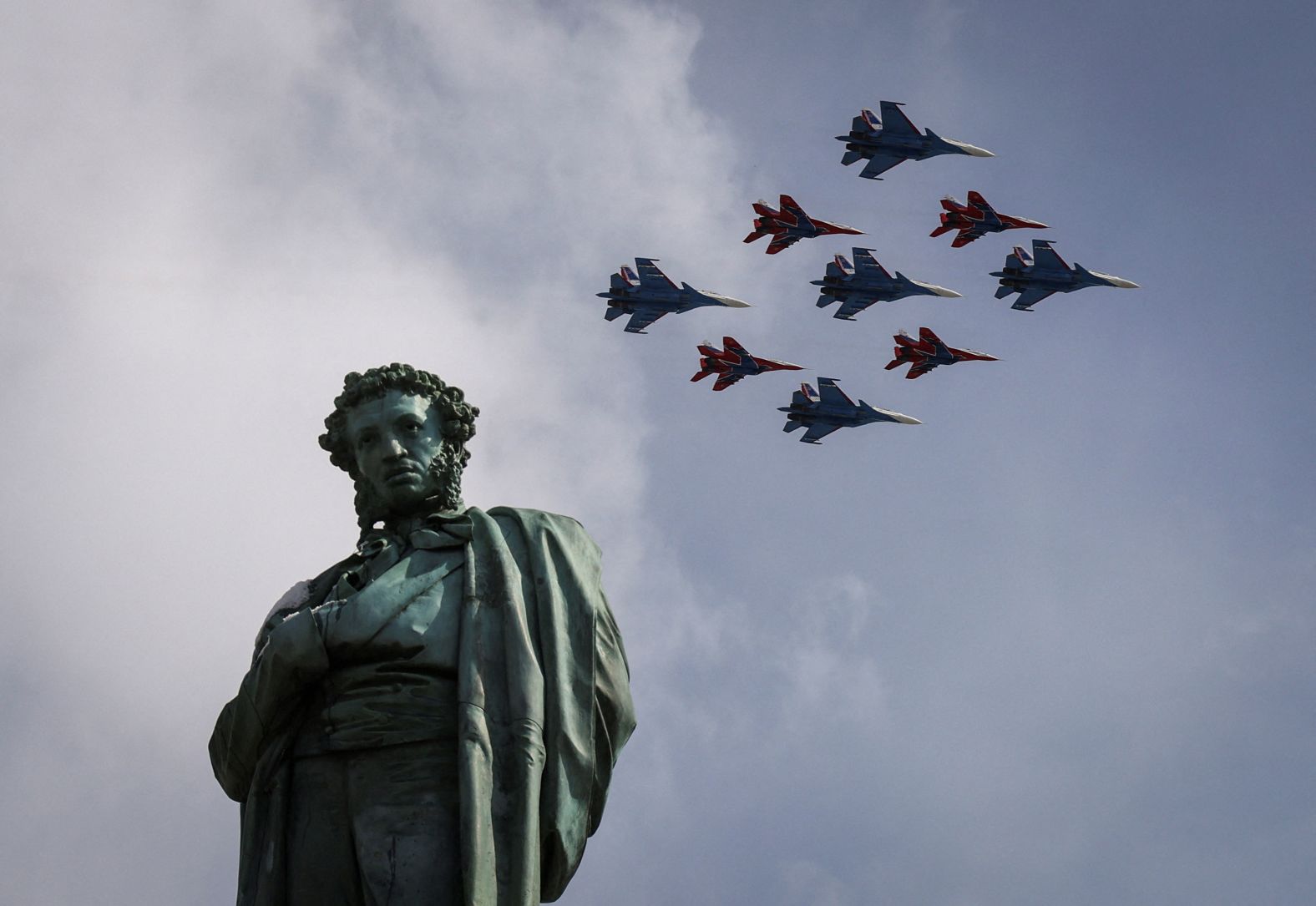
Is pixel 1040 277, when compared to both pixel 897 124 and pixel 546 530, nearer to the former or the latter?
pixel 897 124

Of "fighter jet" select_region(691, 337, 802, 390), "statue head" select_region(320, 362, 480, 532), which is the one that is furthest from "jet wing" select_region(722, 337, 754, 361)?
"statue head" select_region(320, 362, 480, 532)

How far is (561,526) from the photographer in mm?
12906

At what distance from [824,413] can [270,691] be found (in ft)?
327

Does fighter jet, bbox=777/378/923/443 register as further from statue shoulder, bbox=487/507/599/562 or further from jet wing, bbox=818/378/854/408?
statue shoulder, bbox=487/507/599/562

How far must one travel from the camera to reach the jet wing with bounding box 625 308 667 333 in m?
Result: 104

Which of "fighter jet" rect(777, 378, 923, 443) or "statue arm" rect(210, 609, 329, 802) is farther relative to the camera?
"fighter jet" rect(777, 378, 923, 443)

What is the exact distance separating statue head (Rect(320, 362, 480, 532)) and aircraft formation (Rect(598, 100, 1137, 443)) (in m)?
90.6

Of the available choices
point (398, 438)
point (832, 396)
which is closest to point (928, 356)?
point (832, 396)

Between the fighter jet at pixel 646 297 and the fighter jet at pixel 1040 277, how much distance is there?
15246 millimetres

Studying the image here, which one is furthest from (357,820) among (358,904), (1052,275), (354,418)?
(1052,275)

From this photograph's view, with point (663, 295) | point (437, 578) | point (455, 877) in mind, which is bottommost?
point (455, 877)

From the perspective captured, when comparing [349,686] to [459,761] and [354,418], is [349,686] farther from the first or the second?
[354,418]

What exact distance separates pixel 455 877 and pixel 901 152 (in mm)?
97071

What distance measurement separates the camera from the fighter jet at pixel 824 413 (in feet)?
362
